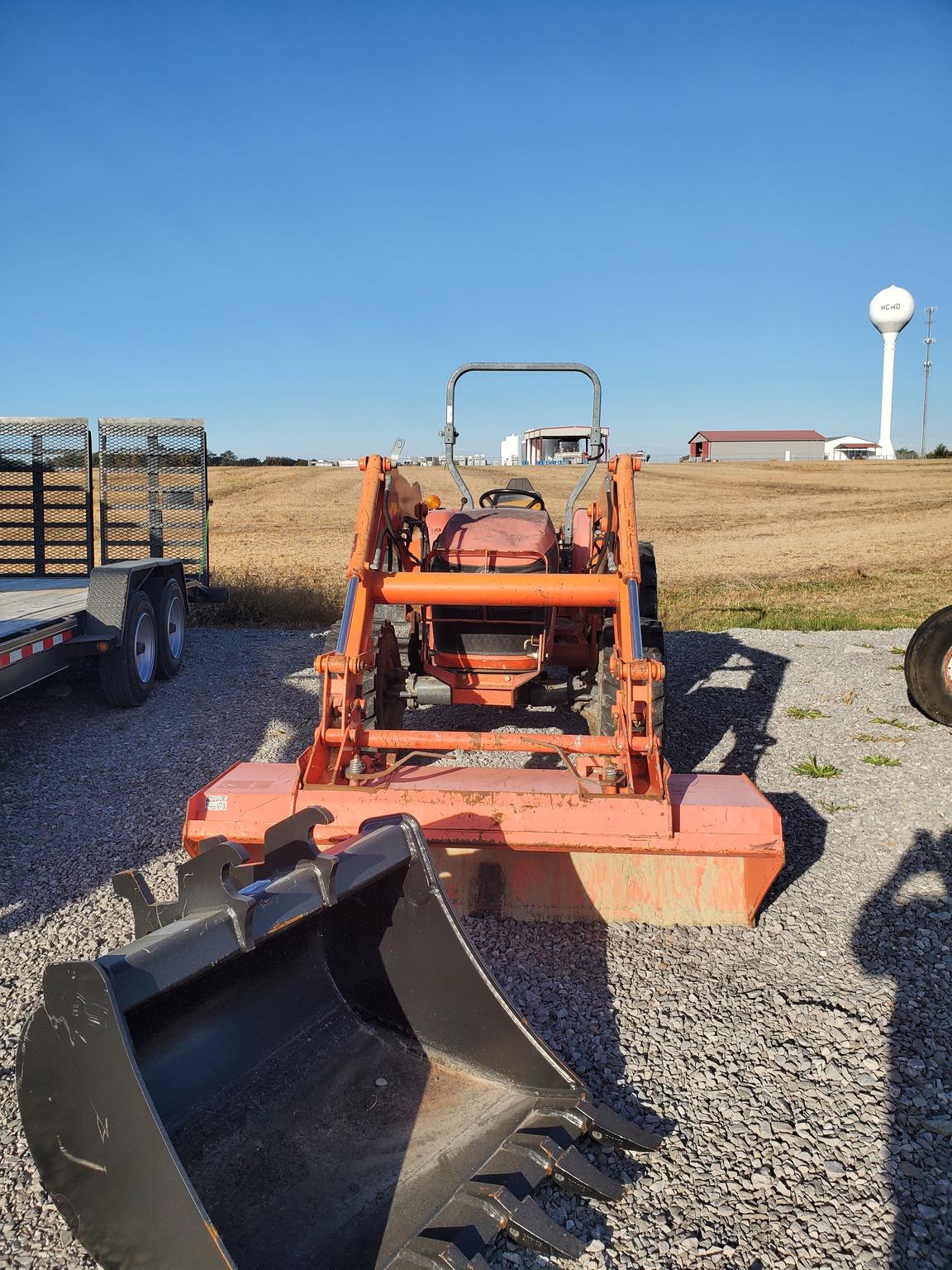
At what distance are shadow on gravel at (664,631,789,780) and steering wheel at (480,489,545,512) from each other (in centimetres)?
184

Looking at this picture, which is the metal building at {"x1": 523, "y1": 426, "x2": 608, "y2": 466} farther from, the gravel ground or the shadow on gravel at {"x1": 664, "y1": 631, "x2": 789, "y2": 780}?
the gravel ground

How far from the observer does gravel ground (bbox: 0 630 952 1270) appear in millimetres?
2422

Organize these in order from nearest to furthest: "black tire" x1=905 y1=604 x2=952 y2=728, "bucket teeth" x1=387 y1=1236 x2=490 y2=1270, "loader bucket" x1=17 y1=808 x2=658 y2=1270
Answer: "loader bucket" x1=17 y1=808 x2=658 y2=1270
"bucket teeth" x1=387 y1=1236 x2=490 y2=1270
"black tire" x1=905 y1=604 x2=952 y2=728

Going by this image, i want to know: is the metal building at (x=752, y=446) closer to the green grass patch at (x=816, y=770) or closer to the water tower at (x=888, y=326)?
the water tower at (x=888, y=326)

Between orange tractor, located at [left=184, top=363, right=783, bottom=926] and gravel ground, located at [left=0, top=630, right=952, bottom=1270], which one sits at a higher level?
orange tractor, located at [left=184, top=363, right=783, bottom=926]

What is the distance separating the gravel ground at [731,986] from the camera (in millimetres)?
2422

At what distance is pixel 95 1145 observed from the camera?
78.0 inches

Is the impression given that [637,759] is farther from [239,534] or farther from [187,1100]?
[239,534]

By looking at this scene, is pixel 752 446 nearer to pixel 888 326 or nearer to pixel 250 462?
pixel 888 326

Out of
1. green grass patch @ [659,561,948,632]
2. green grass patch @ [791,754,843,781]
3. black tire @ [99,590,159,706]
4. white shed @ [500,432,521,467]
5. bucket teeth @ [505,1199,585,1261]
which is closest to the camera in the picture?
bucket teeth @ [505,1199,585,1261]

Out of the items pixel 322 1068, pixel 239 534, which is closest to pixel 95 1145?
pixel 322 1068

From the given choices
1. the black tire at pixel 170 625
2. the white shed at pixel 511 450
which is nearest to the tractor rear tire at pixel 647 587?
the black tire at pixel 170 625

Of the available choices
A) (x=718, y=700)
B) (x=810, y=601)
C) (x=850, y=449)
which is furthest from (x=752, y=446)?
(x=718, y=700)

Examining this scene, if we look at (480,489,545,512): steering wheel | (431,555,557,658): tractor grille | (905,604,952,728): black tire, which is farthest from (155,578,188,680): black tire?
(905,604,952,728): black tire
